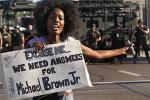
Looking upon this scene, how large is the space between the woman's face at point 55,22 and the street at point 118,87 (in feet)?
20.5

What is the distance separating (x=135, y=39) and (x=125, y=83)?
746cm

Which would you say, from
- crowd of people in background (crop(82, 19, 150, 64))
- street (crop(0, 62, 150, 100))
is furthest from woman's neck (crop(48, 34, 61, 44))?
crowd of people in background (crop(82, 19, 150, 64))

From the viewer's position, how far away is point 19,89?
388cm

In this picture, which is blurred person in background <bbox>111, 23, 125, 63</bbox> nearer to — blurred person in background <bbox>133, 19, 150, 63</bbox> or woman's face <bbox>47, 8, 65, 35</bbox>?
blurred person in background <bbox>133, 19, 150, 63</bbox>

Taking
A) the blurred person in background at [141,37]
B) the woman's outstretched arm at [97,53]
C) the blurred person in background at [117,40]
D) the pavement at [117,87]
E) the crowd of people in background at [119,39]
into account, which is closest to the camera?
the woman's outstretched arm at [97,53]

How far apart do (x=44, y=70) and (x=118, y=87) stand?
26.5ft

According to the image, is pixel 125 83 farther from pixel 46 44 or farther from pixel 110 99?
pixel 46 44

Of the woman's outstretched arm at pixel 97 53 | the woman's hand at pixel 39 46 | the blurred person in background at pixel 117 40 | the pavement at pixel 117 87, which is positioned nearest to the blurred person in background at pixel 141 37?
the blurred person in background at pixel 117 40

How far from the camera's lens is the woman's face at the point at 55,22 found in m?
3.82

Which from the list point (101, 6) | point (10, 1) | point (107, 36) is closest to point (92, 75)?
point (107, 36)

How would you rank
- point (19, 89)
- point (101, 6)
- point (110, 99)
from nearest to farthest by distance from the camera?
point (19, 89)
point (110, 99)
point (101, 6)

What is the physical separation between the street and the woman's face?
623 cm

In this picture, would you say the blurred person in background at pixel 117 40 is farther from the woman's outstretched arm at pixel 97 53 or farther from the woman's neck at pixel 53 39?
the woman's neck at pixel 53 39

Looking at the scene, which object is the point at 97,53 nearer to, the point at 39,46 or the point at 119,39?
the point at 39,46
